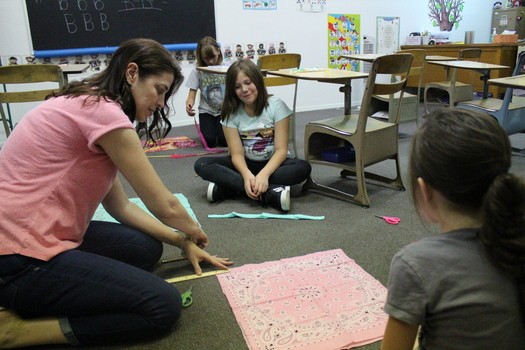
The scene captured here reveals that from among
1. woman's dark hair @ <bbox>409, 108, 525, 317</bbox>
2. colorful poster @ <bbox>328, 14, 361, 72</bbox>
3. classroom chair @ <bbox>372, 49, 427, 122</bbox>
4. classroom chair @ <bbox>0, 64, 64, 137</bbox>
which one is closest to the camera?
woman's dark hair @ <bbox>409, 108, 525, 317</bbox>

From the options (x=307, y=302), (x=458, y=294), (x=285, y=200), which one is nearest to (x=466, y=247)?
(x=458, y=294)

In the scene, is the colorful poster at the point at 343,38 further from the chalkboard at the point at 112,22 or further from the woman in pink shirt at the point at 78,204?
the woman in pink shirt at the point at 78,204

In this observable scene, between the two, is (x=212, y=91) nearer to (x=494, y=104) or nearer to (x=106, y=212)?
(x=106, y=212)

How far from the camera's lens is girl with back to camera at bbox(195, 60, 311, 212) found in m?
2.22

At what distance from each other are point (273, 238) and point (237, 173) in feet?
1.81

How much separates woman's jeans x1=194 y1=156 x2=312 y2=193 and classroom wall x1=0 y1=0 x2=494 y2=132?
2.40 metres

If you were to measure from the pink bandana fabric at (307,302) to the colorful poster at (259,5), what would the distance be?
3841 millimetres

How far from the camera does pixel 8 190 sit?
1.07 meters

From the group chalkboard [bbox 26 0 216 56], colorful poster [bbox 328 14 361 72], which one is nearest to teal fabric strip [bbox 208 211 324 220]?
chalkboard [bbox 26 0 216 56]

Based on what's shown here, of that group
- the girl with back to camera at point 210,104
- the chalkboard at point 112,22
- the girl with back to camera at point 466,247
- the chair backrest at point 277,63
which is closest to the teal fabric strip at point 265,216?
the chair backrest at point 277,63

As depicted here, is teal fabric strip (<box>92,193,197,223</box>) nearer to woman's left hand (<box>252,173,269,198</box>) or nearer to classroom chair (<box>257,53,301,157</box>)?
woman's left hand (<box>252,173,269,198</box>)

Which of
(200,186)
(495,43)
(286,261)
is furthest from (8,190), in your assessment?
(495,43)

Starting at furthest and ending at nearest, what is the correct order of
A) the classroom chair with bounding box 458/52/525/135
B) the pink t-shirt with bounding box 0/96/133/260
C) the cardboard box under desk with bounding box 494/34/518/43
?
the cardboard box under desk with bounding box 494/34/518/43 < the classroom chair with bounding box 458/52/525/135 < the pink t-shirt with bounding box 0/96/133/260

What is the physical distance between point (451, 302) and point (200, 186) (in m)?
2.11
